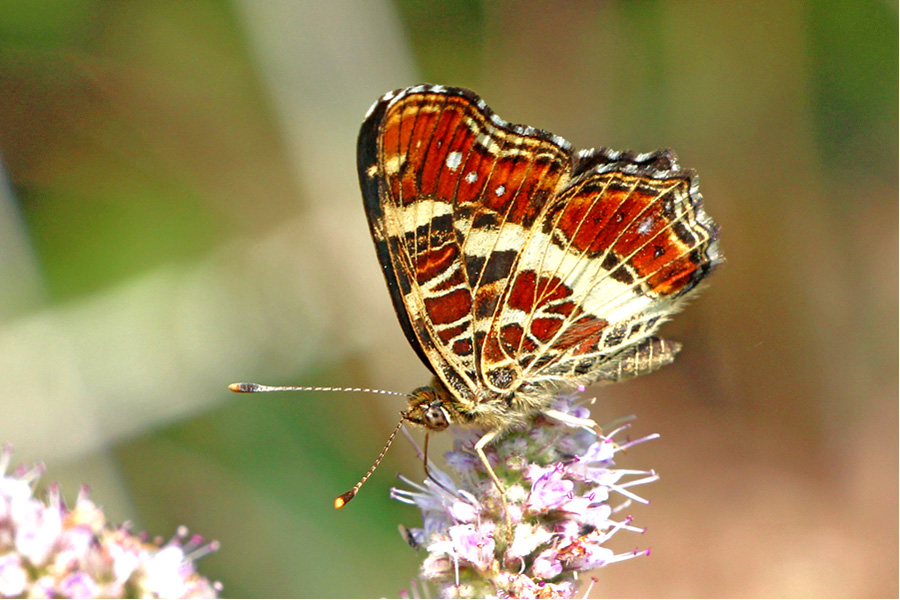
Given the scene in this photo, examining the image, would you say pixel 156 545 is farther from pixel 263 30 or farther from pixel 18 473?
pixel 263 30

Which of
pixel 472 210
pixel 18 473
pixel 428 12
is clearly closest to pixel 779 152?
pixel 428 12

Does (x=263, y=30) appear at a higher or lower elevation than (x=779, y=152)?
higher

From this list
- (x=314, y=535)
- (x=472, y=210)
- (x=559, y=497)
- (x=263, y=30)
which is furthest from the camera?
(x=263, y=30)

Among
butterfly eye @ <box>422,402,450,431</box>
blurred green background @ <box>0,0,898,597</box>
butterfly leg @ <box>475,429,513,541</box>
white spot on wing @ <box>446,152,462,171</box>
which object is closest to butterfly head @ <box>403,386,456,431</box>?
butterfly eye @ <box>422,402,450,431</box>

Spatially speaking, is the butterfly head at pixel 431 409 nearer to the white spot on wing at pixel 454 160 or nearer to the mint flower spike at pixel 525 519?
the mint flower spike at pixel 525 519

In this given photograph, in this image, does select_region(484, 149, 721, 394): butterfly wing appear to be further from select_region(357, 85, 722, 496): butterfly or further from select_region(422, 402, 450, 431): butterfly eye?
select_region(422, 402, 450, 431): butterfly eye

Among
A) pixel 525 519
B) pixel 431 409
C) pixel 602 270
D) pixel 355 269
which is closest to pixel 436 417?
pixel 431 409
